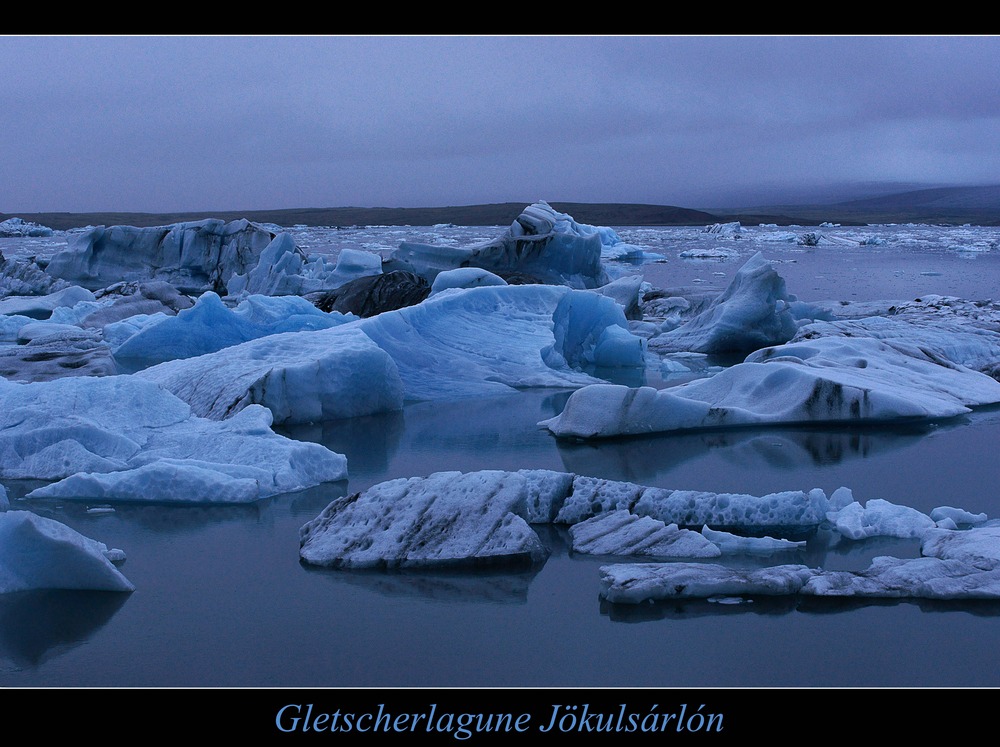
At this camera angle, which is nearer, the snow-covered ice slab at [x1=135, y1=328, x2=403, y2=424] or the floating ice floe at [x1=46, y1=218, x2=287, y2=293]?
the snow-covered ice slab at [x1=135, y1=328, x2=403, y2=424]

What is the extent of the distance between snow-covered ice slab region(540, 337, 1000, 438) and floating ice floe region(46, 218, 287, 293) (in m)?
11.8

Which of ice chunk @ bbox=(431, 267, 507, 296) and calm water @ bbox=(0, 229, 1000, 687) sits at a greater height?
ice chunk @ bbox=(431, 267, 507, 296)

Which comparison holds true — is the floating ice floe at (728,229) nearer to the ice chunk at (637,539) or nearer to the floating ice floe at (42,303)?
the floating ice floe at (42,303)

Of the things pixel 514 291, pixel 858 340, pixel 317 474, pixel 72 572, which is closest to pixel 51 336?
pixel 514 291

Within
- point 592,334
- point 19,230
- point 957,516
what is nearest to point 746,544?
point 957,516

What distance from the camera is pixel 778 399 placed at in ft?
19.9

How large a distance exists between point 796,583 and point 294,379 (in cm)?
378

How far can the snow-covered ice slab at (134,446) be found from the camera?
4.42 meters

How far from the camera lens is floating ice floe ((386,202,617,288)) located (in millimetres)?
13414

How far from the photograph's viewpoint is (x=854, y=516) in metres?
3.93

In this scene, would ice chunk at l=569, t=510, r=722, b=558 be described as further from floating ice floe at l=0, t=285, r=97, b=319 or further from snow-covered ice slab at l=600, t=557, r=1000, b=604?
floating ice floe at l=0, t=285, r=97, b=319

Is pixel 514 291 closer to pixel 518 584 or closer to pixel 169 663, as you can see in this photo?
pixel 518 584

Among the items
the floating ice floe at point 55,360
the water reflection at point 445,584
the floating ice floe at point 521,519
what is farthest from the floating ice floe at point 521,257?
the water reflection at point 445,584

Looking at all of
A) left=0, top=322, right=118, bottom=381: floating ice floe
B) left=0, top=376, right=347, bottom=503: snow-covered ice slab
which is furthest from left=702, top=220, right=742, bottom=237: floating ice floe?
left=0, top=376, right=347, bottom=503: snow-covered ice slab
